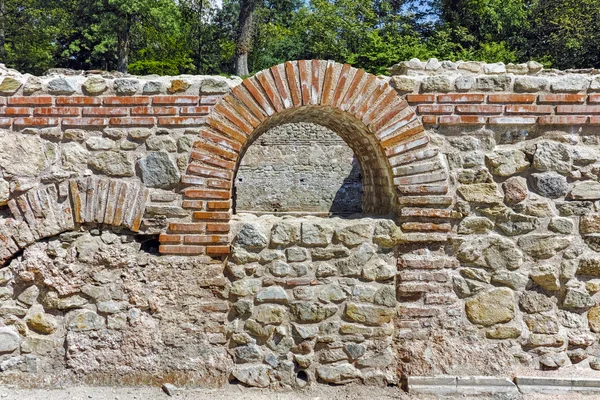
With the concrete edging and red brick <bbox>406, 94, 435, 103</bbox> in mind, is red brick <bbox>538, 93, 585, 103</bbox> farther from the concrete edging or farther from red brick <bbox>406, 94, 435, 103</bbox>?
the concrete edging

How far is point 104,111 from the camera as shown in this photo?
3.28m

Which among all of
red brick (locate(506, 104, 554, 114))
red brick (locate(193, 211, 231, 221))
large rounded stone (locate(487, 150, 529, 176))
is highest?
red brick (locate(506, 104, 554, 114))

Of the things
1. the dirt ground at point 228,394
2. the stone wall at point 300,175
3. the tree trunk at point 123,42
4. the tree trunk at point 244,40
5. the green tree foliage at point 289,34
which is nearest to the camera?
the dirt ground at point 228,394

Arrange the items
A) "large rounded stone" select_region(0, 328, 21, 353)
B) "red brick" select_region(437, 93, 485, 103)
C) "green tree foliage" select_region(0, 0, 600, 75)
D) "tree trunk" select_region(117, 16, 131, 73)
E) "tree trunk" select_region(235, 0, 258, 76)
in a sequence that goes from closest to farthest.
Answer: "large rounded stone" select_region(0, 328, 21, 353) → "red brick" select_region(437, 93, 485, 103) → "green tree foliage" select_region(0, 0, 600, 75) → "tree trunk" select_region(235, 0, 258, 76) → "tree trunk" select_region(117, 16, 131, 73)

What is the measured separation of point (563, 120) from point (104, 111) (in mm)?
3483

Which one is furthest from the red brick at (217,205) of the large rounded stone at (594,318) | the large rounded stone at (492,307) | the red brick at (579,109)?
the large rounded stone at (594,318)

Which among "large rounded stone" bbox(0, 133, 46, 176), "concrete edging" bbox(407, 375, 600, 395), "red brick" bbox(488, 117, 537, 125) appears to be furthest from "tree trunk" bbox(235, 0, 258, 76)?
"concrete edging" bbox(407, 375, 600, 395)

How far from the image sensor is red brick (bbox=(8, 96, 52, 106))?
326 cm

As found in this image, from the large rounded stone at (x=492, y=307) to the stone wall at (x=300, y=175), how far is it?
36.9 feet

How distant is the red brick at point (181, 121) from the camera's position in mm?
3291

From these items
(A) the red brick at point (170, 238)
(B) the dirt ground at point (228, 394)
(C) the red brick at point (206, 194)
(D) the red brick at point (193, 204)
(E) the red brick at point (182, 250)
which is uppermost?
(C) the red brick at point (206, 194)

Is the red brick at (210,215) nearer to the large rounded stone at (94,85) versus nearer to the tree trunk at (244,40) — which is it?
the large rounded stone at (94,85)

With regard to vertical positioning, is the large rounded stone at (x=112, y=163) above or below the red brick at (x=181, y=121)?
below

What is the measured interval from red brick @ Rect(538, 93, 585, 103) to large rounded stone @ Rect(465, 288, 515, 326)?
4.88 ft
